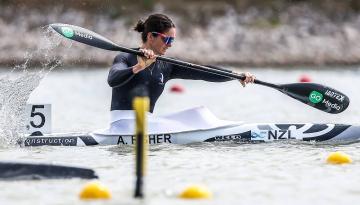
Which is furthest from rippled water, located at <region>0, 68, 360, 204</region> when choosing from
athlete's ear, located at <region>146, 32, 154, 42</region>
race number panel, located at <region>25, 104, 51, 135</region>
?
athlete's ear, located at <region>146, 32, 154, 42</region>

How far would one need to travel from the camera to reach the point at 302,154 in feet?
39.2

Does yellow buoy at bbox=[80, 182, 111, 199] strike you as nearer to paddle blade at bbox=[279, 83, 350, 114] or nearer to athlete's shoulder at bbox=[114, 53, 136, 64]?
athlete's shoulder at bbox=[114, 53, 136, 64]

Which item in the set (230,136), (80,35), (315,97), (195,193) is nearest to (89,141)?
(80,35)

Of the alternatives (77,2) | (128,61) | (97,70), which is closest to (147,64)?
(128,61)

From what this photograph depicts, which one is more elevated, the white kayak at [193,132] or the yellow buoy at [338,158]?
the white kayak at [193,132]

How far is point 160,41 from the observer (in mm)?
12648

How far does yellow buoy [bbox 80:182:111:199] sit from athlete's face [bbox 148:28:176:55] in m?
3.66

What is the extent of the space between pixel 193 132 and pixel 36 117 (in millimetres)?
1951

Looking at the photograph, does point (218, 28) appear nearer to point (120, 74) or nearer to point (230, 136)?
point (230, 136)

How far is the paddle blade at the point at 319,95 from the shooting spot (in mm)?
13586

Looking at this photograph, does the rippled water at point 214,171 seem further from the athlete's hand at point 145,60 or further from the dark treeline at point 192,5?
the dark treeline at point 192,5

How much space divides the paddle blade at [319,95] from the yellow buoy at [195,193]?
4605 mm

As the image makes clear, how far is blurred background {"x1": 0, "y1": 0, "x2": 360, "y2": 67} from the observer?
134 ft

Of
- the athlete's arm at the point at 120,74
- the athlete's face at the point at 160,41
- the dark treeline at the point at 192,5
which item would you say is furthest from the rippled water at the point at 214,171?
the dark treeline at the point at 192,5
